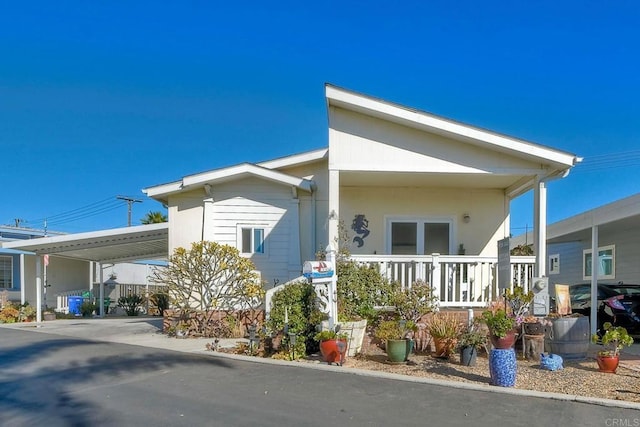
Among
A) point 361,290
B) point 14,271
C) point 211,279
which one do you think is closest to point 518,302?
point 361,290

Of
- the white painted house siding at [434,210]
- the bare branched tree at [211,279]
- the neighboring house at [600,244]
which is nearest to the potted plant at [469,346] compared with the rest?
the white painted house siding at [434,210]

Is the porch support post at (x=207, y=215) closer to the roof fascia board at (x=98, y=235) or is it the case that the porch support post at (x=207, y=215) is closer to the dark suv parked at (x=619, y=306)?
the roof fascia board at (x=98, y=235)

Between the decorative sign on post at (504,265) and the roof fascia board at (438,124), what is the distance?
196cm

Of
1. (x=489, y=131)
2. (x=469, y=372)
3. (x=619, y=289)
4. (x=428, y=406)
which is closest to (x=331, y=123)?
(x=489, y=131)

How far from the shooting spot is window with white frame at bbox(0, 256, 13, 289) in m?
22.6

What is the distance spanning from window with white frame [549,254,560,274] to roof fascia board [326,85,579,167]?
10727 millimetres

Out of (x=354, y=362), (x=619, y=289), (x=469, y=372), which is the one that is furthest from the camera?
(x=619, y=289)

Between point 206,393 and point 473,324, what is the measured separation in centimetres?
478

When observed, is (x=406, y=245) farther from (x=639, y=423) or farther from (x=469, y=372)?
(x=639, y=423)

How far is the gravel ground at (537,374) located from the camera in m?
6.30

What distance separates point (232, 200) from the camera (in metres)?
12.2

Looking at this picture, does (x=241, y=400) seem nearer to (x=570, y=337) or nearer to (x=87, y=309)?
(x=570, y=337)

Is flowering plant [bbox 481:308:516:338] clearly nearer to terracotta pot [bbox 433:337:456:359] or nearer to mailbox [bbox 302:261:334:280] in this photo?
terracotta pot [bbox 433:337:456:359]

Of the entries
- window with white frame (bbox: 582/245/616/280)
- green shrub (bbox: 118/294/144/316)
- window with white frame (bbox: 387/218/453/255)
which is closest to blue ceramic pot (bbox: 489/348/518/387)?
window with white frame (bbox: 387/218/453/255)
